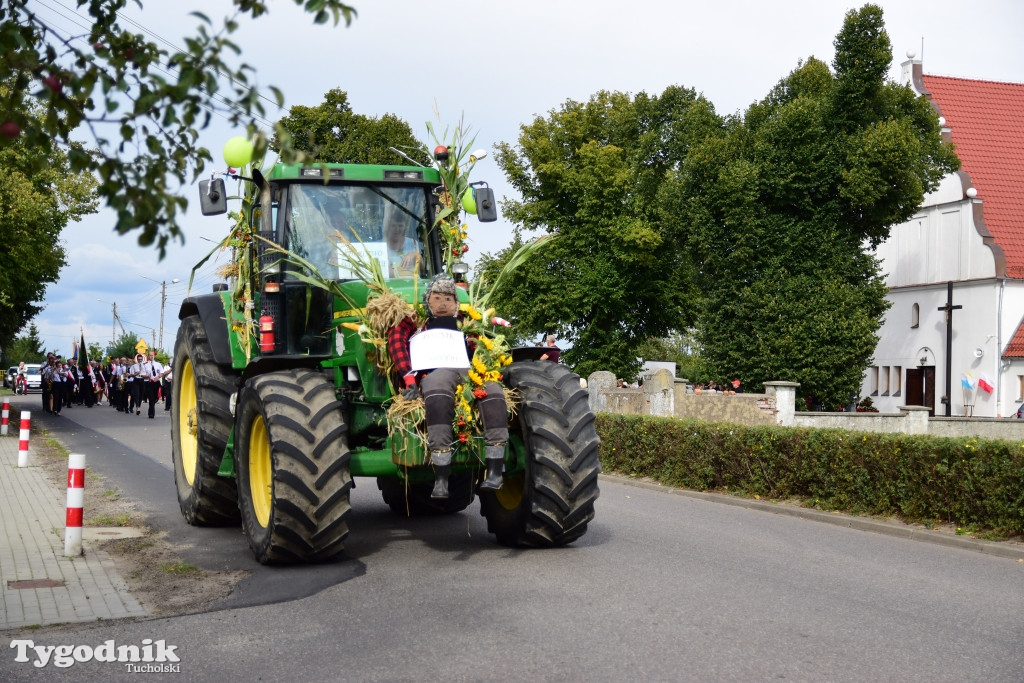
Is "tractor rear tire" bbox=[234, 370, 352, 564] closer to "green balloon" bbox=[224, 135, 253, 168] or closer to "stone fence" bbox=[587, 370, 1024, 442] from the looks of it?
"green balloon" bbox=[224, 135, 253, 168]

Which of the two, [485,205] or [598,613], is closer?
[598,613]

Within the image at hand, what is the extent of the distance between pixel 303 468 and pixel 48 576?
219 centimetres

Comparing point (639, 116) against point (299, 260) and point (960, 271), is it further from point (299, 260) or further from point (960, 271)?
point (299, 260)

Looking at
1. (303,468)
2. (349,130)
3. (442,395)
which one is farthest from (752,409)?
(349,130)

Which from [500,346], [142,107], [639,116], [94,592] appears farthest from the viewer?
[639,116]

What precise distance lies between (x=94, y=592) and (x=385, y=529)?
10.7 ft

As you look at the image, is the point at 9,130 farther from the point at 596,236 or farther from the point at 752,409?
the point at 596,236

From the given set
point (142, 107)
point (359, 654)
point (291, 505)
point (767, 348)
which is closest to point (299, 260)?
point (291, 505)

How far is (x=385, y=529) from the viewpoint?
35.2 feet

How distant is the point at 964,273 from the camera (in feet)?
155

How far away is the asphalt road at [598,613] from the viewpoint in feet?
19.6

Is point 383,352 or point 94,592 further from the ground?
point 383,352

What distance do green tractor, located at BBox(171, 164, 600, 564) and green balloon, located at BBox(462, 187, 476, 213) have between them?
0.09 m

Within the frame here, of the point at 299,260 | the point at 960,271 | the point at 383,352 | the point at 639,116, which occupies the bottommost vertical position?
the point at 383,352
